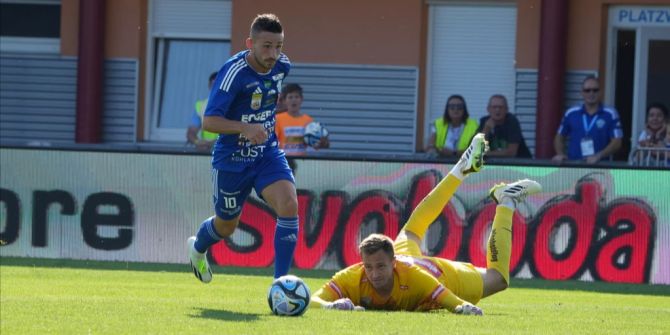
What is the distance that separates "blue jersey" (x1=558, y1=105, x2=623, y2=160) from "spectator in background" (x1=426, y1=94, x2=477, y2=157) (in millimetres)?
1187

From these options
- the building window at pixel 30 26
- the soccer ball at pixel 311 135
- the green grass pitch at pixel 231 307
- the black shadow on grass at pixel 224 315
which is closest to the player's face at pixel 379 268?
Result: the green grass pitch at pixel 231 307

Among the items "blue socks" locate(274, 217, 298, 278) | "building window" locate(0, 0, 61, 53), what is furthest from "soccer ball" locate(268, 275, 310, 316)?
"building window" locate(0, 0, 61, 53)

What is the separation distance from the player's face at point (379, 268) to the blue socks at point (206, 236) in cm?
178

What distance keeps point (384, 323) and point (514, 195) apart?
3005mm

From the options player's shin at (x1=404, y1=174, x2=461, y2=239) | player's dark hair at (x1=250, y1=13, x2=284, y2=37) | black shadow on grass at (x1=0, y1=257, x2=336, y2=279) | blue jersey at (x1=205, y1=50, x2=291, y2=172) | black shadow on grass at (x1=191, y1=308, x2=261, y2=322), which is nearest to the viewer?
black shadow on grass at (x1=191, y1=308, x2=261, y2=322)

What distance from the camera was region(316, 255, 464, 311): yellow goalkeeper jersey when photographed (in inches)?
392

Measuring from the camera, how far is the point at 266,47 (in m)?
10.3

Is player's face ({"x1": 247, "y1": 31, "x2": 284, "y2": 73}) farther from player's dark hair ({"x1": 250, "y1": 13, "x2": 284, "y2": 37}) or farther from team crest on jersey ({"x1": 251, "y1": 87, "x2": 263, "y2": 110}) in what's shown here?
team crest on jersey ({"x1": 251, "y1": 87, "x2": 263, "y2": 110})

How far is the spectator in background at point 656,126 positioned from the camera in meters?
17.1

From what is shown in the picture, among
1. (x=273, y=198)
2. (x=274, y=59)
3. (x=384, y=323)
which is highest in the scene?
(x=274, y=59)

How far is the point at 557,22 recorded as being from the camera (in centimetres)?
1942

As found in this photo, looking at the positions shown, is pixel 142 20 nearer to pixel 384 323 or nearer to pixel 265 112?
pixel 265 112

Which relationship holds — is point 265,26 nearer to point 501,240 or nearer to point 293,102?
point 501,240

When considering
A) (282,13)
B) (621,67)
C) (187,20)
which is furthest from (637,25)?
(187,20)
